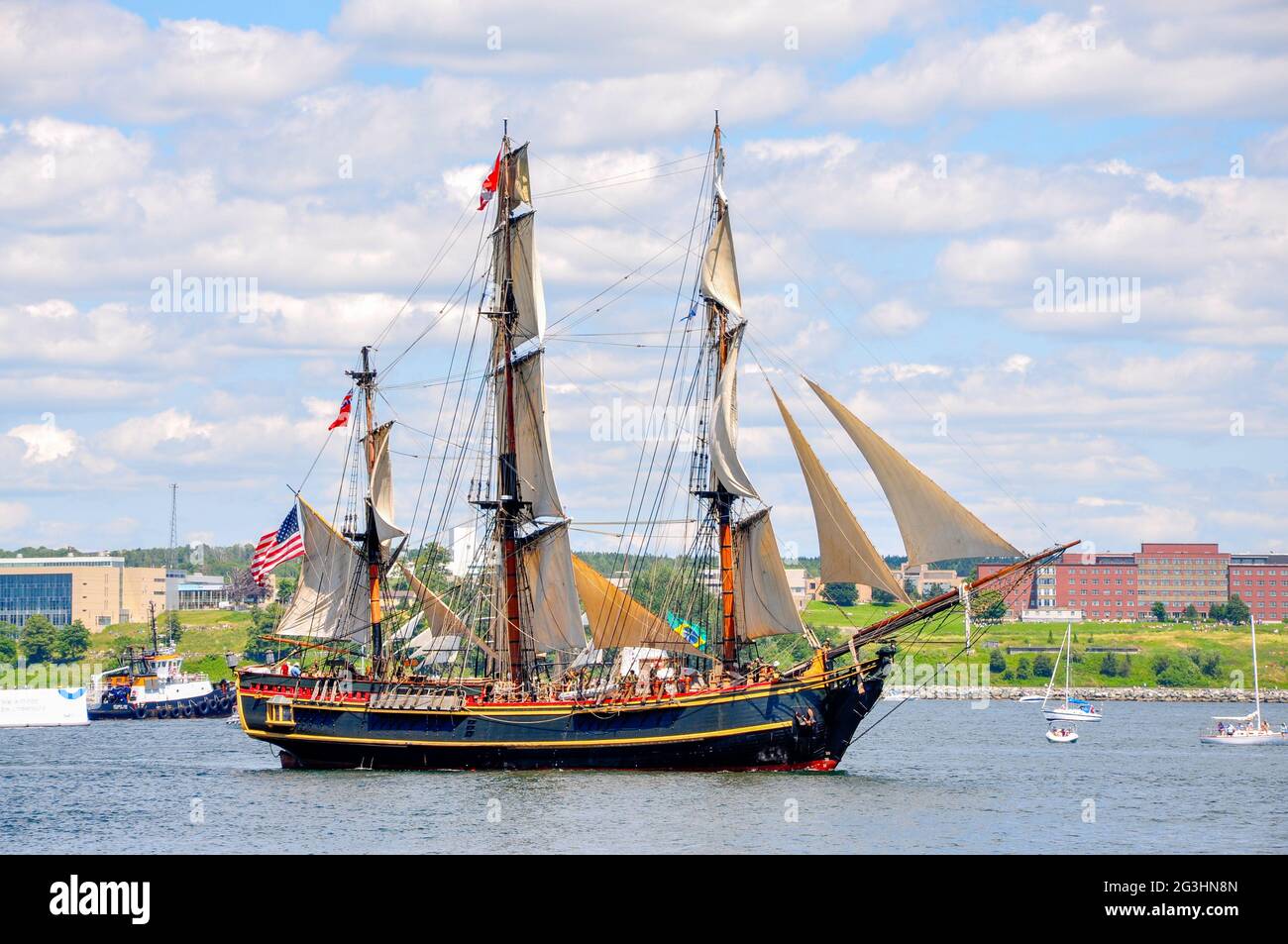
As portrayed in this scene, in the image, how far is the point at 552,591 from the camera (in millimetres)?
77438

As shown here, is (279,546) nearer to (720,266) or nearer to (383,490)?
(383,490)

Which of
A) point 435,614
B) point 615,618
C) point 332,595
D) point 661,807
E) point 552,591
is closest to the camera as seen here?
point 661,807

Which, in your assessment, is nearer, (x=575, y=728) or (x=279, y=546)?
(x=575, y=728)

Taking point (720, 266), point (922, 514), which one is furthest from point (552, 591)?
point (922, 514)

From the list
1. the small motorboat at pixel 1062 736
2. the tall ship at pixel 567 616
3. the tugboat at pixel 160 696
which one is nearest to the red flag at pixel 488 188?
the tall ship at pixel 567 616

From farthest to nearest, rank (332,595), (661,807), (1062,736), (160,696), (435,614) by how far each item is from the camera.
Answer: (160,696) < (1062,736) < (435,614) < (332,595) < (661,807)

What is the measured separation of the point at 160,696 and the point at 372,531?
80.7m

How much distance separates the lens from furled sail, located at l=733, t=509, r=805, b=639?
7150cm

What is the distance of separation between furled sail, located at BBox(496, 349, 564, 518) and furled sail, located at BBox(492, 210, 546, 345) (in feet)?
3.70

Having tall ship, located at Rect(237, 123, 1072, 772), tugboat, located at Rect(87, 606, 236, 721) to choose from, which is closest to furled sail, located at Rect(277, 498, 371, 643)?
tall ship, located at Rect(237, 123, 1072, 772)

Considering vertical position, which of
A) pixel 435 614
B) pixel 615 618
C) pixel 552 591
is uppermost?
pixel 552 591

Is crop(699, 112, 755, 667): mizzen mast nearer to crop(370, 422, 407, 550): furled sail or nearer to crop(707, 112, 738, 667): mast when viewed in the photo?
crop(707, 112, 738, 667): mast
